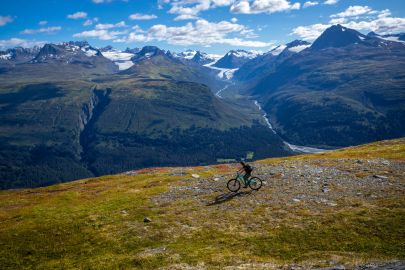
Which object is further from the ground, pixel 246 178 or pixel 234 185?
pixel 246 178

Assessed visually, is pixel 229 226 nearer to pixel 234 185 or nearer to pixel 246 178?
pixel 246 178

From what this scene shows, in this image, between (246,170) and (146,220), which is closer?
(146,220)

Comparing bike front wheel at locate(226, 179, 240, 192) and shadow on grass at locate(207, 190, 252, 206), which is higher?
bike front wheel at locate(226, 179, 240, 192)

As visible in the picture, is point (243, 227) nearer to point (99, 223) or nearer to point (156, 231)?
point (156, 231)

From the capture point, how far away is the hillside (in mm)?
25859

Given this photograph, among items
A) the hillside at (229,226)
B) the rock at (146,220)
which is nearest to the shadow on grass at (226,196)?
the hillside at (229,226)

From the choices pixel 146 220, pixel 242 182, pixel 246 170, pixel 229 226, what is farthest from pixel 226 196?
pixel 146 220

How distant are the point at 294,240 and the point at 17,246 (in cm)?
2566

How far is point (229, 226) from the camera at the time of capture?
32.4 meters

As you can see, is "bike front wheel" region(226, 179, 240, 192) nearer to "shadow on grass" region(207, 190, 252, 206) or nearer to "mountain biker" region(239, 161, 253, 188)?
"shadow on grass" region(207, 190, 252, 206)

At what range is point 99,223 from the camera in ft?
123

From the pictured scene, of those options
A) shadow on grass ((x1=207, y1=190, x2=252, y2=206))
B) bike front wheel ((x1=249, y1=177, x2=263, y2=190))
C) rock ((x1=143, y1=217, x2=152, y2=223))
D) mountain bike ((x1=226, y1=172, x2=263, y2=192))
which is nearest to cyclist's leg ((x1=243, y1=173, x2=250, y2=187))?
mountain bike ((x1=226, y1=172, x2=263, y2=192))

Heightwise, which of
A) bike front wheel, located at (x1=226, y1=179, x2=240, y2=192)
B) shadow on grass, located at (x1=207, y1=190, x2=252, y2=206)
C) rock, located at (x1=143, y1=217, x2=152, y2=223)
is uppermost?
bike front wheel, located at (x1=226, y1=179, x2=240, y2=192)

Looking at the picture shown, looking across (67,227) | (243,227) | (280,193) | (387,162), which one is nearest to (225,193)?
(280,193)
